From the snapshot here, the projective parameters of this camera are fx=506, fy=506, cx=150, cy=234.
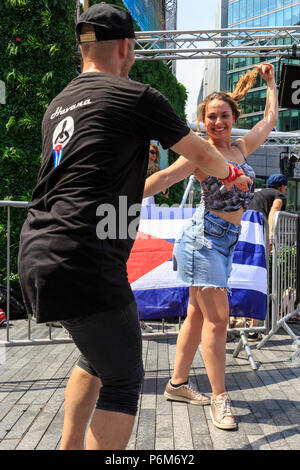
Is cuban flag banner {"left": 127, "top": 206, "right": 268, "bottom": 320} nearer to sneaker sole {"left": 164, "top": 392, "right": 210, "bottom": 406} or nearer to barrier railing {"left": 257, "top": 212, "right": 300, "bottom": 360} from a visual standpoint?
barrier railing {"left": 257, "top": 212, "right": 300, "bottom": 360}

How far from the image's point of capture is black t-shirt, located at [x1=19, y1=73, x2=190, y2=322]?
1.72 m

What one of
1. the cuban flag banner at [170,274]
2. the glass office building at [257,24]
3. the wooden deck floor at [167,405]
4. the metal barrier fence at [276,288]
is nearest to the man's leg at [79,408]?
the wooden deck floor at [167,405]

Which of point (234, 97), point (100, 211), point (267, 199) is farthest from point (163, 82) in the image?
point (100, 211)

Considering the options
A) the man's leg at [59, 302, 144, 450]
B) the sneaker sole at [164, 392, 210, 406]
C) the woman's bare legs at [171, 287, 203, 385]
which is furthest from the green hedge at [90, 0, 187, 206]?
the man's leg at [59, 302, 144, 450]

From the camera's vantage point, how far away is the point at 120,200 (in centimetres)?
178

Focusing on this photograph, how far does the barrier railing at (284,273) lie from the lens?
16.1ft

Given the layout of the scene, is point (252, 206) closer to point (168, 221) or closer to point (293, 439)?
point (168, 221)

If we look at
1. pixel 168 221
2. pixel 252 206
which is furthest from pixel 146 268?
pixel 252 206

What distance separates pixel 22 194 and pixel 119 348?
285 inches

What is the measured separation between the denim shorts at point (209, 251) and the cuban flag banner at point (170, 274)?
1.23 m

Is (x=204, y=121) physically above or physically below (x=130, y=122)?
above

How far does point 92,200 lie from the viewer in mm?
1743

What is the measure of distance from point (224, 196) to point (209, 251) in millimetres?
367
